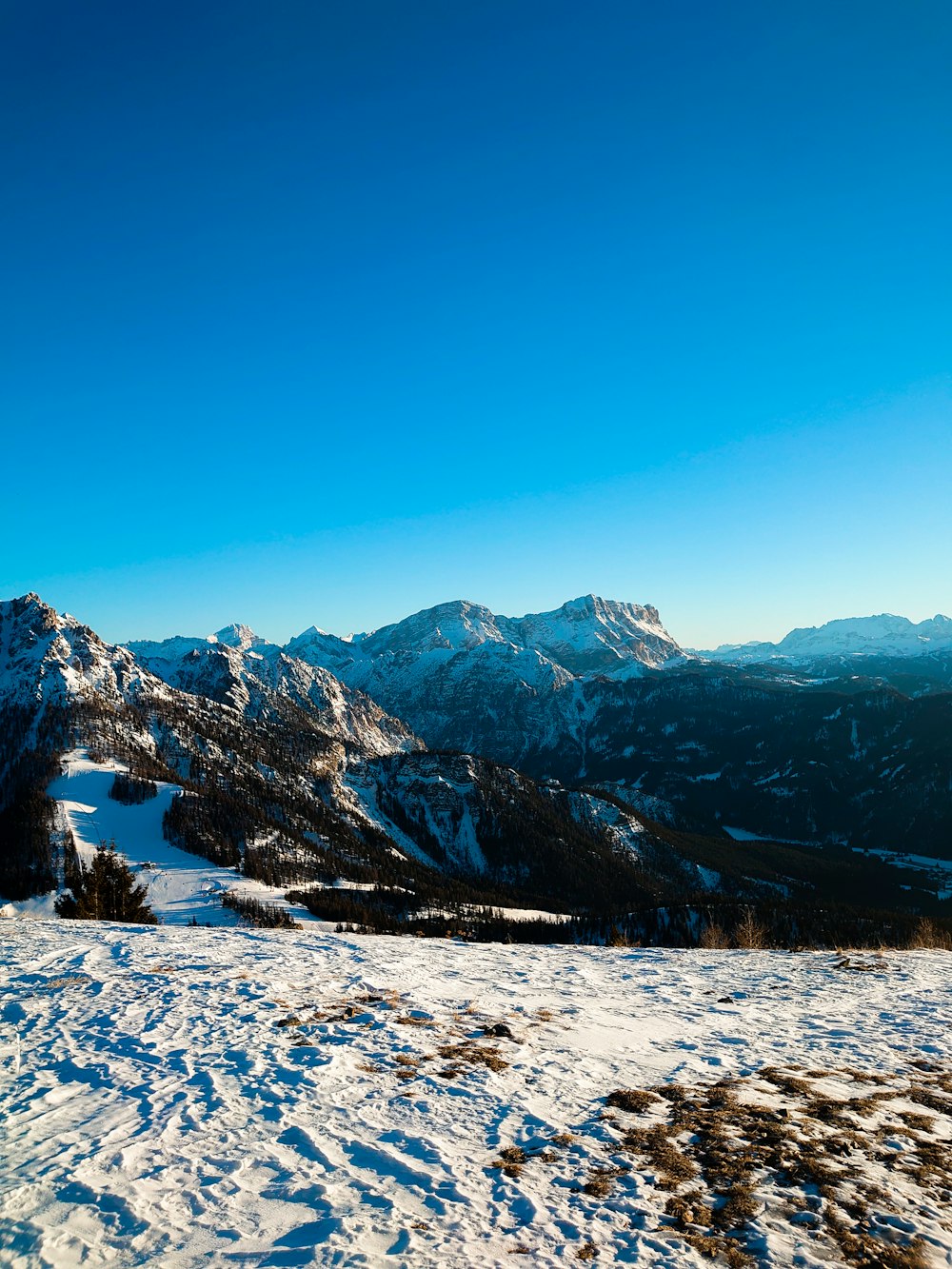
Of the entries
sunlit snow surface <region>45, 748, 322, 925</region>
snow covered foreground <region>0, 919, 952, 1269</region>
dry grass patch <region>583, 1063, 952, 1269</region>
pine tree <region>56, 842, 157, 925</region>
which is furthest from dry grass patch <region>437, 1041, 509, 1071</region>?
sunlit snow surface <region>45, 748, 322, 925</region>

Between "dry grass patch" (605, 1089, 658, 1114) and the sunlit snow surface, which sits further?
the sunlit snow surface

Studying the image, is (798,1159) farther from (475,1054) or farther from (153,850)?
(153,850)

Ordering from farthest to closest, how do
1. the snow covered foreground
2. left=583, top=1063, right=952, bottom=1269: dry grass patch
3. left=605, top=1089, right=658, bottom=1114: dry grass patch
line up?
left=605, top=1089, right=658, bottom=1114: dry grass patch < left=583, top=1063, right=952, bottom=1269: dry grass patch < the snow covered foreground

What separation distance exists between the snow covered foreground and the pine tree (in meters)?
18.3

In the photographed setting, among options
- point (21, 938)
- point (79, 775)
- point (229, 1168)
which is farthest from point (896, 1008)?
point (79, 775)

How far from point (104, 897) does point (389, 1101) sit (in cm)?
3636

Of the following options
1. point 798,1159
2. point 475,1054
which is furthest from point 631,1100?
point 475,1054

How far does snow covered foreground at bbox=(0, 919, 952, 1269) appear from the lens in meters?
6.53

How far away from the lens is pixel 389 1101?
9.63m

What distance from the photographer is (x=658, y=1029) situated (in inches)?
571

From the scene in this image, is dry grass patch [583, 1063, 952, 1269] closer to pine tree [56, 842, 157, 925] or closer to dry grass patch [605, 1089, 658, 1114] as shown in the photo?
dry grass patch [605, 1089, 658, 1114]

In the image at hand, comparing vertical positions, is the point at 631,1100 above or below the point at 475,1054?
above

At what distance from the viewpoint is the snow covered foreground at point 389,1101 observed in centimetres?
653

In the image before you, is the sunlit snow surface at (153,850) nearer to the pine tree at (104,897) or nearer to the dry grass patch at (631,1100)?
the pine tree at (104,897)
